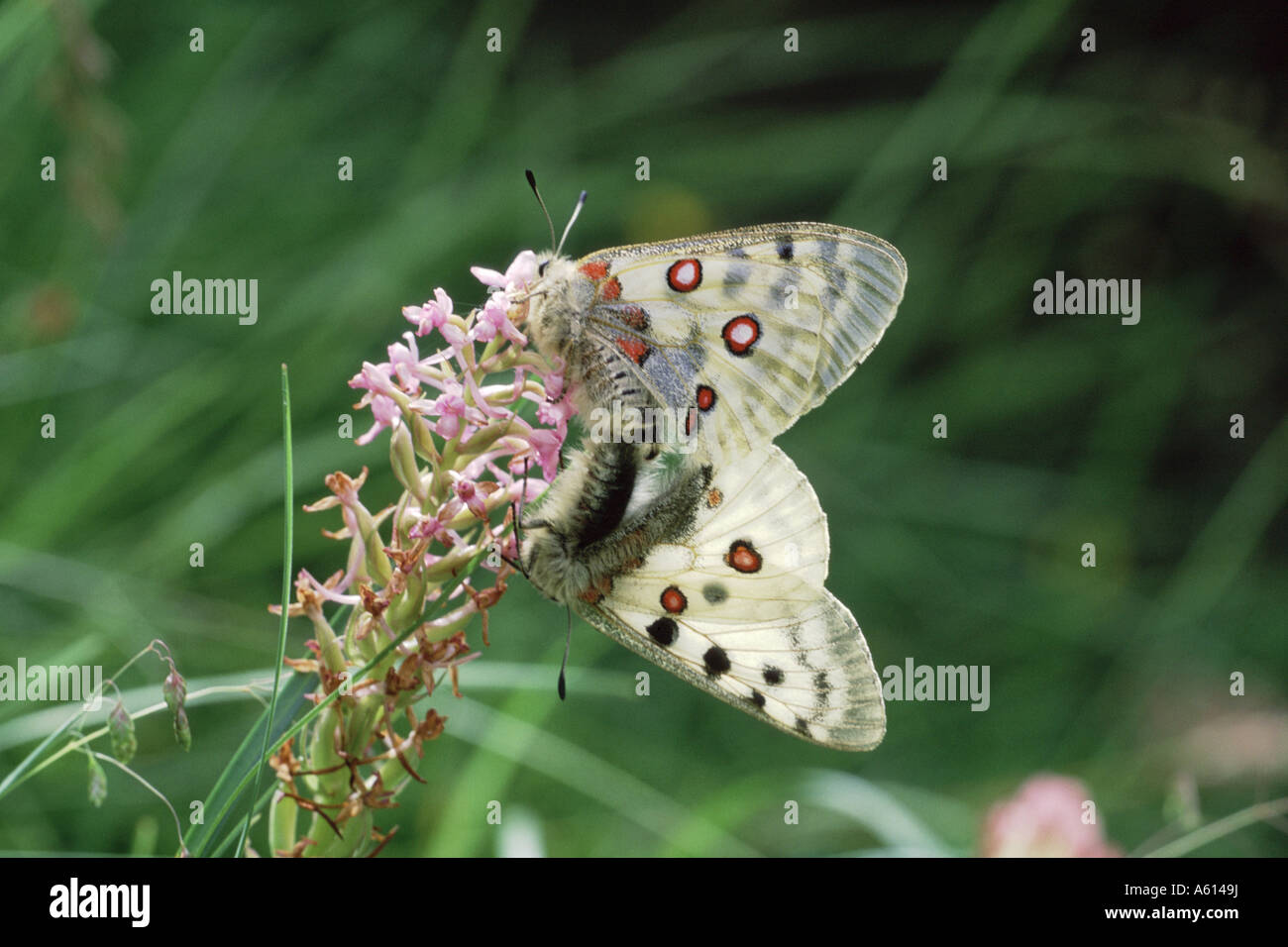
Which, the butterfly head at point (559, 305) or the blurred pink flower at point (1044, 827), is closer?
the butterfly head at point (559, 305)

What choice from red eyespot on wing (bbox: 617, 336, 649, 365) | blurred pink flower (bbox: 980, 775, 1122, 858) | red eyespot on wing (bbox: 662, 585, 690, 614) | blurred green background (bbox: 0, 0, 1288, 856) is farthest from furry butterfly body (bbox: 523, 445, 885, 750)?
blurred pink flower (bbox: 980, 775, 1122, 858)

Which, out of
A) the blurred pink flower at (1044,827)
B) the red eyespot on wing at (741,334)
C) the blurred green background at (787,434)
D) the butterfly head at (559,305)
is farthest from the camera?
the blurred green background at (787,434)

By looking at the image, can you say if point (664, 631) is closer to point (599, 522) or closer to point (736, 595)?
point (736, 595)

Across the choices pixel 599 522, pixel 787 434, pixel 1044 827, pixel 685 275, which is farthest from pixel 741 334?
pixel 787 434

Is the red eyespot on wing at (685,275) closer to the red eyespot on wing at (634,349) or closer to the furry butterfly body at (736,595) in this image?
the red eyespot on wing at (634,349)

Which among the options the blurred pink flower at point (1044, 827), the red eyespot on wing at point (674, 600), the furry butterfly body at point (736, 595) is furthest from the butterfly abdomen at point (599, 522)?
the blurred pink flower at point (1044, 827)

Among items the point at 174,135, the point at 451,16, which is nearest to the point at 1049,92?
the point at 451,16

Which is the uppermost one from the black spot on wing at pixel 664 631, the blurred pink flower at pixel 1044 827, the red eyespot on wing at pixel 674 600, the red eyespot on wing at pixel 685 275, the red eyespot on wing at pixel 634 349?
the red eyespot on wing at pixel 685 275
